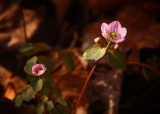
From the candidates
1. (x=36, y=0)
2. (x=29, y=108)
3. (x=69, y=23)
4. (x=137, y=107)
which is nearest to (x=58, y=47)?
(x=69, y=23)

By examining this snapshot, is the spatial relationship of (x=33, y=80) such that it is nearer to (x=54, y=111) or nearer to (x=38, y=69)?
(x=38, y=69)

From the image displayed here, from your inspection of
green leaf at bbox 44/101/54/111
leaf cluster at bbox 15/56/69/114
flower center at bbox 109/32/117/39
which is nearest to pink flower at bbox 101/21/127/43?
flower center at bbox 109/32/117/39

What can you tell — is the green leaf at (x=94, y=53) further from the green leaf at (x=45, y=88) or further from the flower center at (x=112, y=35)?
the green leaf at (x=45, y=88)

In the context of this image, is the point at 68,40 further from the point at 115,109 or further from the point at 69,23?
the point at 115,109

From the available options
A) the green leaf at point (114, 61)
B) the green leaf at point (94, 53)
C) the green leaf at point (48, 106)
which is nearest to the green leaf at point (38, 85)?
the green leaf at point (48, 106)

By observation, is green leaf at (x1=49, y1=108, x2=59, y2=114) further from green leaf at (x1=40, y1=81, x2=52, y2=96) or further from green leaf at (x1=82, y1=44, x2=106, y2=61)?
green leaf at (x1=82, y1=44, x2=106, y2=61)
